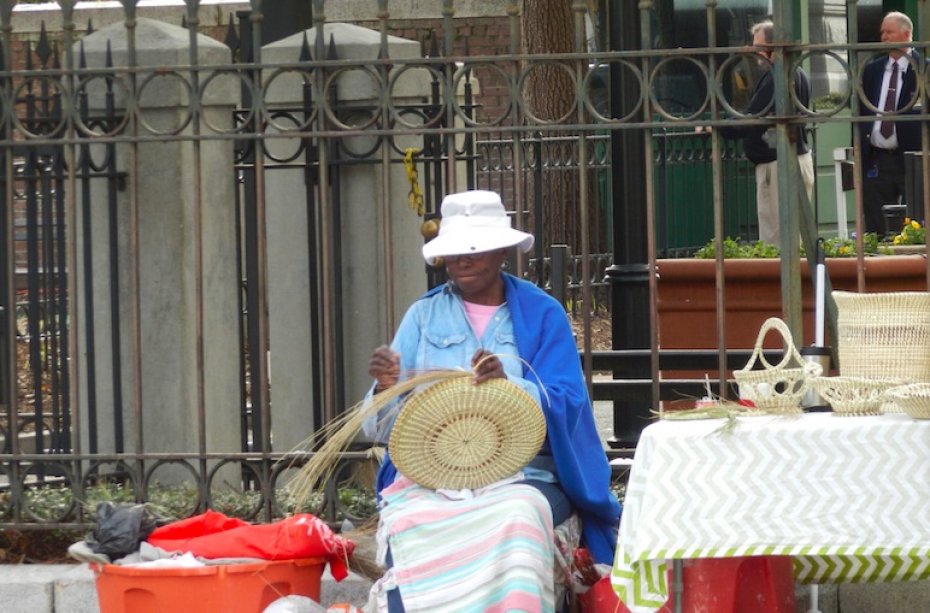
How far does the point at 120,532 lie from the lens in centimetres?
536

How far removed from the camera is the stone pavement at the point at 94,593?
561 centimetres

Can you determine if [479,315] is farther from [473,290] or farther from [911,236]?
[911,236]

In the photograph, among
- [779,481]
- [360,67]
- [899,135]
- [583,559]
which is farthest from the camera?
[899,135]

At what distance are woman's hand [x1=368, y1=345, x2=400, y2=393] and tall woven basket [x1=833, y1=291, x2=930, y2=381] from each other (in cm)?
129

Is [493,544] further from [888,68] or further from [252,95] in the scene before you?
[888,68]

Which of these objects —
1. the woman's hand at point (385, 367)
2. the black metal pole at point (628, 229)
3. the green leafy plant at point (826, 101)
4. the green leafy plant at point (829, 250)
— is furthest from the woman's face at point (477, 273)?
the green leafy plant at point (826, 101)

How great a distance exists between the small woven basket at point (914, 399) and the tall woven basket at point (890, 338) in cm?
25

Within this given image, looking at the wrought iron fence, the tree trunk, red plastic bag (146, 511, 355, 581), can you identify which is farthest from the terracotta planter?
the tree trunk

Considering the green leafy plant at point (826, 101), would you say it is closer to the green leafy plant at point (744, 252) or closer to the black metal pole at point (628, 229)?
the green leafy plant at point (744, 252)

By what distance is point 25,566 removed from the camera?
607 centimetres

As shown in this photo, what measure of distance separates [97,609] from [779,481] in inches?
101

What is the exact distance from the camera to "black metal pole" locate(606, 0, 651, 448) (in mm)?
7797

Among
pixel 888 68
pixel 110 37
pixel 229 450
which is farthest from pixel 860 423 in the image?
pixel 888 68

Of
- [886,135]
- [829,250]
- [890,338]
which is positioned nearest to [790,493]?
[890,338]
